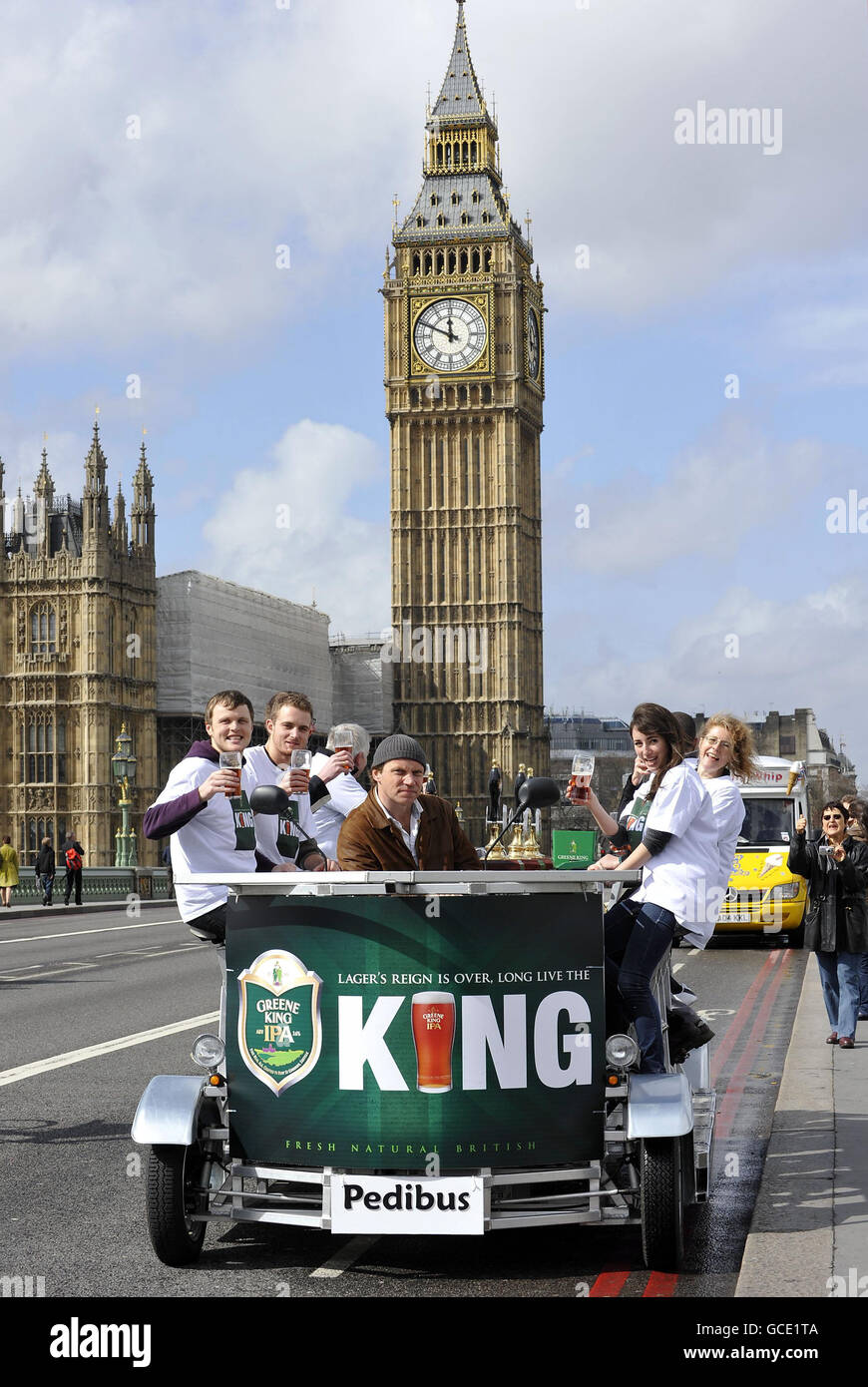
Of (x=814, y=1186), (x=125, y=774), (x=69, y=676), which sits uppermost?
(x=69, y=676)

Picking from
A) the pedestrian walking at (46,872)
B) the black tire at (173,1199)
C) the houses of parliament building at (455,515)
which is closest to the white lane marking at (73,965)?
the black tire at (173,1199)

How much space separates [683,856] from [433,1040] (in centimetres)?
145

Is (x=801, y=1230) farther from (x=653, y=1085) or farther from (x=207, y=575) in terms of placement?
Result: (x=207, y=575)

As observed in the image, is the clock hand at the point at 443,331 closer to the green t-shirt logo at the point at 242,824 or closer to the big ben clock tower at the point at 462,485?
the big ben clock tower at the point at 462,485

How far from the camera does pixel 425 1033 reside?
17.0ft

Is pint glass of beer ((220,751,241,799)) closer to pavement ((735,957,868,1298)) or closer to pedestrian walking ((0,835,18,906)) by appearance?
pavement ((735,957,868,1298))

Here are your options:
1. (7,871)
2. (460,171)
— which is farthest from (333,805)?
(460,171)

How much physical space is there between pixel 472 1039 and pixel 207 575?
211 feet

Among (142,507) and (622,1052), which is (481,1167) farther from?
(142,507)

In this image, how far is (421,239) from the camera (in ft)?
263

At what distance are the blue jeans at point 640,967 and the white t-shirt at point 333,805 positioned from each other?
6.55 feet

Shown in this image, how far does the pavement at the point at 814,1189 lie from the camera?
502 cm

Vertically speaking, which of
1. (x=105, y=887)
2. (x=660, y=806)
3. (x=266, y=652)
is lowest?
(x=105, y=887)

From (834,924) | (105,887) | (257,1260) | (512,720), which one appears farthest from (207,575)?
(257,1260)
